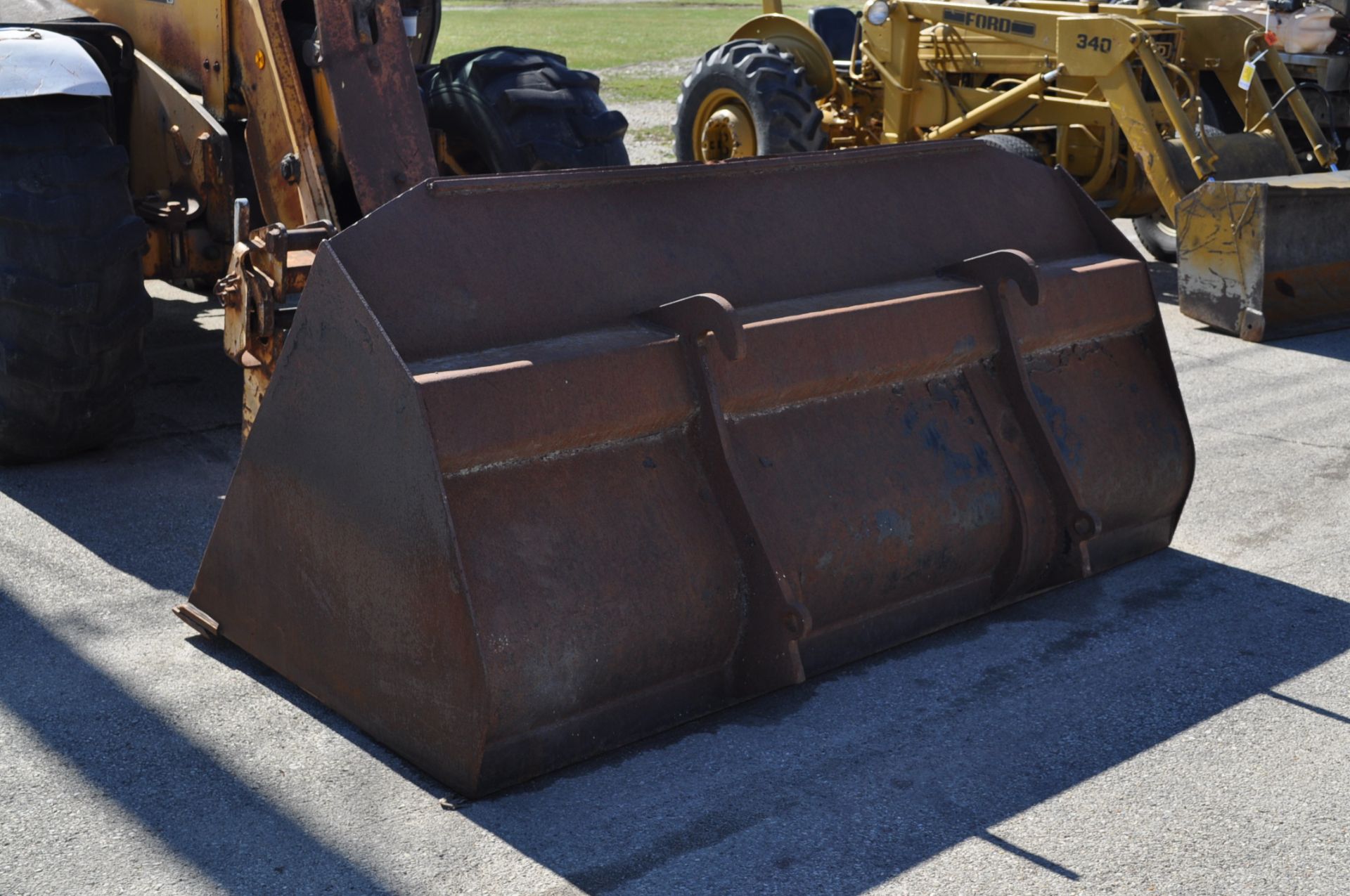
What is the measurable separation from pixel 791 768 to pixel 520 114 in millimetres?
3406

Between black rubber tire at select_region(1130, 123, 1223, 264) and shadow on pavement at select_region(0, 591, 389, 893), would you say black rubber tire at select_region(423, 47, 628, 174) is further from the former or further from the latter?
black rubber tire at select_region(1130, 123, 1223, 264)

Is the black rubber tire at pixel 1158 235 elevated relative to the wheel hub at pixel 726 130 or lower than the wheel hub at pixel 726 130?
lower

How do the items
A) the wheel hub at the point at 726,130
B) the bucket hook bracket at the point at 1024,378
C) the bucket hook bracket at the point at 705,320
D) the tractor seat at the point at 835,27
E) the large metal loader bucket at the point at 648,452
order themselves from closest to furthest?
the large metal loader bucket at the point at 648,452, the bucket hook bracket at the point at 705,320, the bucket hook bracket at the point at 1024,378, the wheel hub at the point at 726,130, the tractor seat at the point at 835,27

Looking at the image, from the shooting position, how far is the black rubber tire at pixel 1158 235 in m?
10.2

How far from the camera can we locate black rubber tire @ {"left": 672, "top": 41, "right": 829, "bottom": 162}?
33.0 feet

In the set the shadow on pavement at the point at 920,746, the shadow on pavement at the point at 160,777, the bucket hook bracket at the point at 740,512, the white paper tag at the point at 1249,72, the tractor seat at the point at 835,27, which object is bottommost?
the shadow on pavement at the point at 920,746

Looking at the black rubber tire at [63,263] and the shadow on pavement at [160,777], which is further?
the black rubber tire at [63,263]

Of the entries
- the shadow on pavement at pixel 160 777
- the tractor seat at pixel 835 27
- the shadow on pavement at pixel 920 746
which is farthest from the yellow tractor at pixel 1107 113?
the shadow on pavement at pixel 160 777

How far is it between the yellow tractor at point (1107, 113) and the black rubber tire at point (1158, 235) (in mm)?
16

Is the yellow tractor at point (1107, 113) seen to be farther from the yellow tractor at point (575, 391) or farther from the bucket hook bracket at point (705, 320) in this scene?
the bucket hook bracket at point (705, 320)

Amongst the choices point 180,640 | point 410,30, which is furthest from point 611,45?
point 180,640

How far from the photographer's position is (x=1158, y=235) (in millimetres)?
10305

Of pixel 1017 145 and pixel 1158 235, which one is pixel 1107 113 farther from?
pixel 1158 235

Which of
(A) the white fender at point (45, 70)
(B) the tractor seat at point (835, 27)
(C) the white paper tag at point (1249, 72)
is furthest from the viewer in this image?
(B) the tractor seat at point (835, 27)
